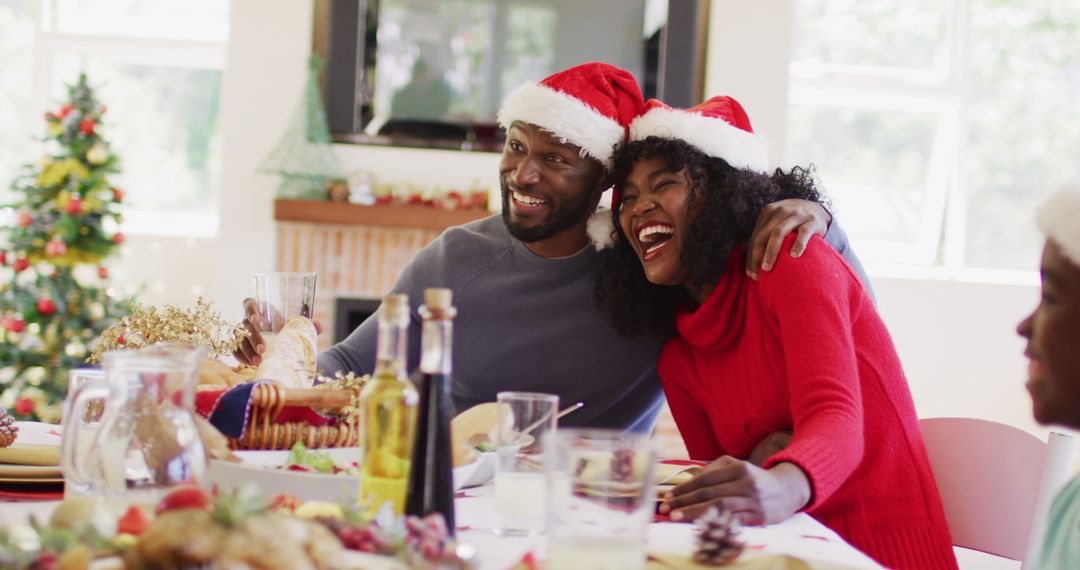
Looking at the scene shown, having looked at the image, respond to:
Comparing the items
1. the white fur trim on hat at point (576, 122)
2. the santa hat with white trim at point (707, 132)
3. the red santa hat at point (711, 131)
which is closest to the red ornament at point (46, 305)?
the white fur trim on hat at point (576, 122)

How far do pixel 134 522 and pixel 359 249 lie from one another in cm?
353

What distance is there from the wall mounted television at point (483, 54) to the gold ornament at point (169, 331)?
287cm

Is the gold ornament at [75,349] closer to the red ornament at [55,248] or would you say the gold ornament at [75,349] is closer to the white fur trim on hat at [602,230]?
the red ornament at [55,248]

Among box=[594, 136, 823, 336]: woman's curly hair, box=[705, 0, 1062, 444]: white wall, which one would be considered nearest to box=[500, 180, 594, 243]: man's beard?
box=[594, 136, 823, 336]: woman's curly hair

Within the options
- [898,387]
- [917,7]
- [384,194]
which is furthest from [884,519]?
[917,7]

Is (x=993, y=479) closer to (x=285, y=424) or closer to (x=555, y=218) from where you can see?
(x=555, y=218)

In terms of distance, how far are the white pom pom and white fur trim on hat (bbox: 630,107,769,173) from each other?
0.16m

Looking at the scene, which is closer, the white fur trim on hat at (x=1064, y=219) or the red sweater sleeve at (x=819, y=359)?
the white fur trim on hat at (x=1064, y=219)

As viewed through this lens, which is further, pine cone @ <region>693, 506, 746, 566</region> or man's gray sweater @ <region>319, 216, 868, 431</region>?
man's gray sweater @ <region>319, 216, 868, 431</region>

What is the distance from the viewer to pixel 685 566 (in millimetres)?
840

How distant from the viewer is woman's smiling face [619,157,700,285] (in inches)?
65.2

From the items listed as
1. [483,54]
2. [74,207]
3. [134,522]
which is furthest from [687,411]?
[74,207]

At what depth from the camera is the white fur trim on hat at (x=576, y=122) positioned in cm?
187

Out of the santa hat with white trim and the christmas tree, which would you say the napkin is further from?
the christmas tree
